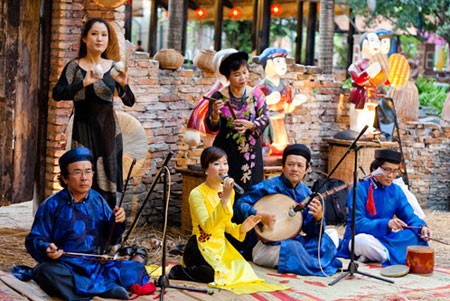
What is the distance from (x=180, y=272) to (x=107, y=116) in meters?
1.31

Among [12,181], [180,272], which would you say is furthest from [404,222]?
[12,181]

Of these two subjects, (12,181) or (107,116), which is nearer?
(107,116)

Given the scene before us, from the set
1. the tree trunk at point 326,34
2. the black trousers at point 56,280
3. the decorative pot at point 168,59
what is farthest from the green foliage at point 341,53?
the black trousers at point 56,280

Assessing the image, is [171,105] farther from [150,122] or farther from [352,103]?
[352,103]

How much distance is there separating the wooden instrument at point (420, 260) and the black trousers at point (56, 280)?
280cm

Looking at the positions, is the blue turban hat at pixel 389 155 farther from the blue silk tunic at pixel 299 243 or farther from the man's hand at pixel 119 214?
the man's hand at pixel 119 214

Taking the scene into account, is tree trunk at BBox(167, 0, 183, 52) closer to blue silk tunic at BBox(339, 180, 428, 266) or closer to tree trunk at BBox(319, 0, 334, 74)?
tree trunk at BBox(319, 0, 334, 74)

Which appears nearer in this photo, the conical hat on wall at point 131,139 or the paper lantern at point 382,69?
the conical hat on wall at point 131,139

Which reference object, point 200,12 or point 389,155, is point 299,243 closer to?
point 389,155

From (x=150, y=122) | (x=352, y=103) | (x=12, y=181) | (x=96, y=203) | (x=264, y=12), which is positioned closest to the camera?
(x=96, y=203)

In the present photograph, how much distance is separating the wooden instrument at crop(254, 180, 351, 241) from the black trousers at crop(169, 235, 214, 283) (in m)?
0.56

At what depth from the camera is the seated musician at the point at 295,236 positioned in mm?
7645

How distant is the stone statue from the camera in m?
10.0

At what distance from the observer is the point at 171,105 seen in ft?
32.4
